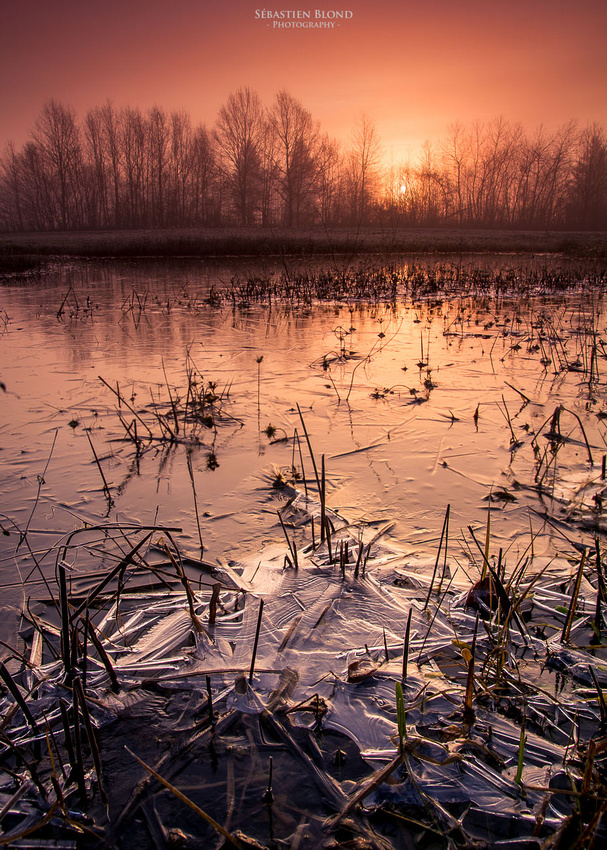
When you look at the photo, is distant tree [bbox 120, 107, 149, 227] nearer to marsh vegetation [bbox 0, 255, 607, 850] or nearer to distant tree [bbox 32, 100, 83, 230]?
distant tree [bbox 32, 100, 83, 230]

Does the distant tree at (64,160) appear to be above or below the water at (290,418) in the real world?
above

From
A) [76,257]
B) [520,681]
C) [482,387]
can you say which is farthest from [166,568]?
[76,257]

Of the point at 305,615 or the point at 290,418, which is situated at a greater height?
the point at 290,418

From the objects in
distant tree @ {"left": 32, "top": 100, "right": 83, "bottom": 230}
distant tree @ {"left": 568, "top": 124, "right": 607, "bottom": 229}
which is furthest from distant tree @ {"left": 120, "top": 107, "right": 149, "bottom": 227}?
distant tree @ {"left": 568, "top": 124, "right": 607, "bottom": 229}

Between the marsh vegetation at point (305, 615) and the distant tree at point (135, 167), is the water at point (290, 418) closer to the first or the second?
the marsh vegetation at point (305, 615)

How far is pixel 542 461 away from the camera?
131 inches

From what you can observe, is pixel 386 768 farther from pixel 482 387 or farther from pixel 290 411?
pixel 482 387

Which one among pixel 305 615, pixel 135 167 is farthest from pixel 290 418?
pixel 135 167

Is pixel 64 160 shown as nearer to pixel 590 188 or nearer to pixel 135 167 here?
pixel 135 167

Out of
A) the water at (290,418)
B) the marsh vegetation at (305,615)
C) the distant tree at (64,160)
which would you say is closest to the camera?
the marsh vegetation at (305,615)

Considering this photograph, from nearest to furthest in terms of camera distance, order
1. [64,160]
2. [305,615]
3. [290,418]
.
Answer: [305,615]
[290,418]
[64,160]

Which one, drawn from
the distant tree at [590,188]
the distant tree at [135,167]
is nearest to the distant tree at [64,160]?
the distant tree at [135,167]

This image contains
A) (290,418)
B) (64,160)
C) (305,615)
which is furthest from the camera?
(64,160)

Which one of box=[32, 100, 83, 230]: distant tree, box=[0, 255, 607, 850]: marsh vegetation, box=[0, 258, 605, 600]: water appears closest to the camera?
box=[0, 255, 607, 850]: marsh vegetation
